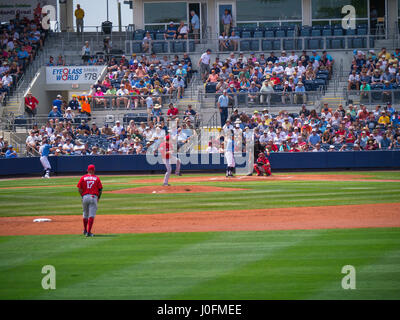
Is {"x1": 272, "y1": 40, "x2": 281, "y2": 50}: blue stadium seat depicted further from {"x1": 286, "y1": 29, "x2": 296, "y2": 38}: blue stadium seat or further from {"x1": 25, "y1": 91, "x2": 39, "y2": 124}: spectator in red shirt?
{"x1": 25, "y1": 91, "x2": 39, "y2": 124}: spectator in red shirt

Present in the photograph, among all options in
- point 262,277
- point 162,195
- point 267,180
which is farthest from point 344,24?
point 262,277

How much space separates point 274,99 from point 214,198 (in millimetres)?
14024

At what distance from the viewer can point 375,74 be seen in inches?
1303

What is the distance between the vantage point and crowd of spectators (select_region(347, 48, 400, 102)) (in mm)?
31956

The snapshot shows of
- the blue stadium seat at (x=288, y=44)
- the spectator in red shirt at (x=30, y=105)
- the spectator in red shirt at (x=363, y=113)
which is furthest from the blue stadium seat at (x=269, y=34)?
the spectator in red shirt at (x=30, y=105)

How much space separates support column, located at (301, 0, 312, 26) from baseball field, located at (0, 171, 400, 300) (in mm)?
21211

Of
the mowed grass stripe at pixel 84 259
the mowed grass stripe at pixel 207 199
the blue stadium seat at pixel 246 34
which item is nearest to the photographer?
the mowed grass stripe at pixel 84 259

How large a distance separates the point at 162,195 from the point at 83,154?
39.1ft

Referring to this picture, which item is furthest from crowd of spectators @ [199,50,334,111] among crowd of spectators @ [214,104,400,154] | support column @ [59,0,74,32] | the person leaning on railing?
support column @ [59,0,74,32]

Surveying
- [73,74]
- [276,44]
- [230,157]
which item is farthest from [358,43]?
[73,74]

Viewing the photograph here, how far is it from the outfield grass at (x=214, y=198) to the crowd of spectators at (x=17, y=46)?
1540 centimetres

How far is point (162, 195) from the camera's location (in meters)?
20.3

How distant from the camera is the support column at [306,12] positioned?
134ft

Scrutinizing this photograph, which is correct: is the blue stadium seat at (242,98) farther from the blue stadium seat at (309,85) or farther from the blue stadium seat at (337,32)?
the blue stadium seat at (337,32)
